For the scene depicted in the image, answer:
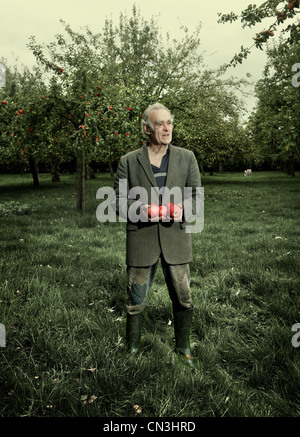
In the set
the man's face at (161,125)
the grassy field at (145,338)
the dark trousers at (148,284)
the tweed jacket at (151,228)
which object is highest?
the man's face at (161,125)

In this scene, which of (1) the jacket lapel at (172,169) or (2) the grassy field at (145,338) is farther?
(1) the jacket lapel at (172,169)

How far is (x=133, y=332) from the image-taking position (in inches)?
120

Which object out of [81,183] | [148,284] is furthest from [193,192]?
[81,183]

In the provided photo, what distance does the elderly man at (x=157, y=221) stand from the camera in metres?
2.86

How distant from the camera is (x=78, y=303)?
4055 mm

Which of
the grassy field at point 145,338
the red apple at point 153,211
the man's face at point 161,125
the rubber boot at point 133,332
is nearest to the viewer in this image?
the grassy field at point 145,338

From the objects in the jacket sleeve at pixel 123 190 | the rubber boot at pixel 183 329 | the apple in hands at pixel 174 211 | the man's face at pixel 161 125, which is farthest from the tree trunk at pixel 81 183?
the apple in hands at pixel 174 211

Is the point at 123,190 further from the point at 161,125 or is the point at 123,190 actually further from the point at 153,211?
→ the point at 161,125

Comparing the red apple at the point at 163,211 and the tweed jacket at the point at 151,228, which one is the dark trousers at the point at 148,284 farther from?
the red apple at the point at 163,211

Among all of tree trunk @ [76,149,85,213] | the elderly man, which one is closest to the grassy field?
the elderly man
